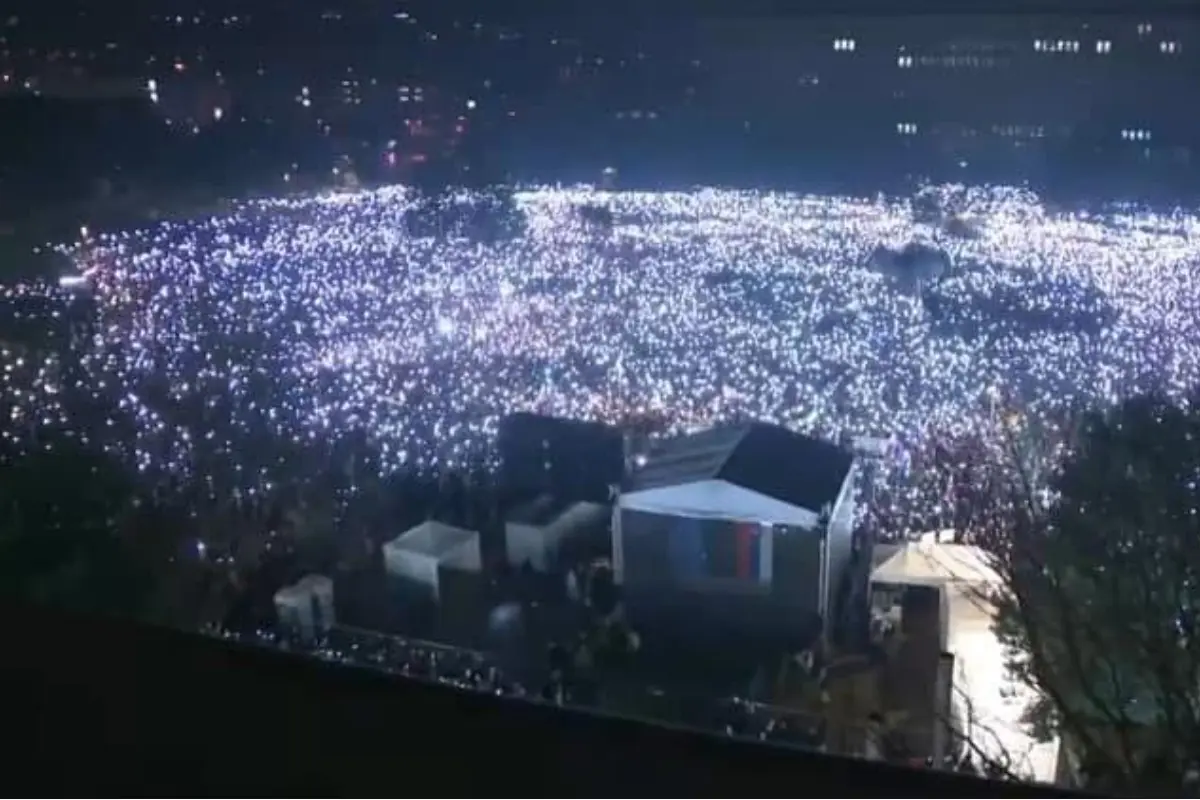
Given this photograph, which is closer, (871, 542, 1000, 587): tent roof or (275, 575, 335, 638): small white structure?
(871, 542, 1000, 587): tent roof

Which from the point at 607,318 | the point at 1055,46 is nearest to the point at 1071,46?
the point at 1055,46

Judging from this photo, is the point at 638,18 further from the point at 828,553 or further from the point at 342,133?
the point at 828,553

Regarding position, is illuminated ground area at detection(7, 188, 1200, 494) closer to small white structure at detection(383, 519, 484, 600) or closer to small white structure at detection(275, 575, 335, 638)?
small white structure at detection(383, 519, 484, 600)

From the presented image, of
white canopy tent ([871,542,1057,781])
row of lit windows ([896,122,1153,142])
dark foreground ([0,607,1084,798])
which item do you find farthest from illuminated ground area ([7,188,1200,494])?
dark foreground ([0,607,1084,798])

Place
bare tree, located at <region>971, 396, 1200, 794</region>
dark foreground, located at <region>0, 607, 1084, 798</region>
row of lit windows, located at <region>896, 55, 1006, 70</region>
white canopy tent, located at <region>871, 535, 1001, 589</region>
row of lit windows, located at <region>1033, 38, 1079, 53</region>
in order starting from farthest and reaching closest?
row of lit windows, located at <region>896, 55, 1006, 70</region>, row of lit windows, located at <region>1033, 38, 1079, 53</region>, white canopy tent, located at <region>871, 535, 1001, 589</region>, bare tree, located at <region>971, 396, 1200, 794</region>, dark foreground, located at <region>0, 607, 1084, 798</region>

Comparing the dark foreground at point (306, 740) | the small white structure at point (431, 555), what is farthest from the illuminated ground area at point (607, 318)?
the dark foreground at point (306, 740)

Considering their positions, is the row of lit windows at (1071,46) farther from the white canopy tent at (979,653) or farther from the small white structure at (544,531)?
the small white structure at (544,531)

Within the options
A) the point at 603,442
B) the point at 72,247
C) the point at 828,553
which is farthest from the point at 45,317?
the point at 828,553

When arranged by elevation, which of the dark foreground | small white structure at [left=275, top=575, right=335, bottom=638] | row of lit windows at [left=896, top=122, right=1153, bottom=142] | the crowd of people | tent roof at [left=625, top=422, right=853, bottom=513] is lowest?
small white structure at [left=275, top=575, right=335, bottom=638]
